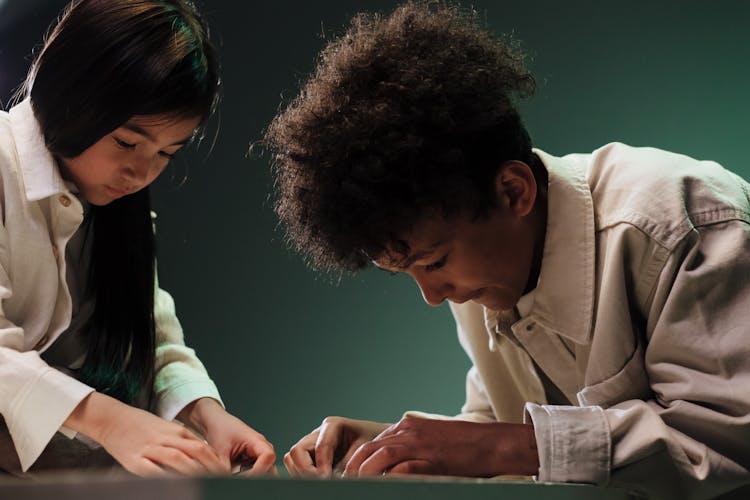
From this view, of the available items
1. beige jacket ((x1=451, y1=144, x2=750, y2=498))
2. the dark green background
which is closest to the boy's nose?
beige jacket ((x1=451, y1=144, x2=750, y2=498))

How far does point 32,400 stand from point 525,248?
51 centimetres

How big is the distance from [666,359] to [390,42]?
42 centimetres

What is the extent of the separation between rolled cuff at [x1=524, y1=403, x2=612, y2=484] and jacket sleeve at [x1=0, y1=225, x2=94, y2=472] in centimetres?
42

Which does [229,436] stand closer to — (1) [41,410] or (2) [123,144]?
(1) [41,410]

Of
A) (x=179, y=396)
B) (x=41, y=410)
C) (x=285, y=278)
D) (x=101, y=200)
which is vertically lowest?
(x=285, y=278)

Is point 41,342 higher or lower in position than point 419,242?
lower

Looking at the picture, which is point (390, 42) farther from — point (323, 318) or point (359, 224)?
point (323, 318)

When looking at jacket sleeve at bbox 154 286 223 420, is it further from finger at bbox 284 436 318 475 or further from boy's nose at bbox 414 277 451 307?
boy's nose at bbox 414 277 451 307

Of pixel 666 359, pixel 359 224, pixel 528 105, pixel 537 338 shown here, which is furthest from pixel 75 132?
pixel 528 105

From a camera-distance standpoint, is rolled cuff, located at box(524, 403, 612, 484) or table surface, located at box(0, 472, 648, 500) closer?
table surface, located at box(0, 472, 648, 500)

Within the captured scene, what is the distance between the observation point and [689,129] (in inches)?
57.6

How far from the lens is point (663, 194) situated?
3.01ft

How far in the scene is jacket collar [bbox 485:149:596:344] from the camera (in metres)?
0.95

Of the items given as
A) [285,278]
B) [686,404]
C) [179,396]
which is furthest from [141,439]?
[285,278]
